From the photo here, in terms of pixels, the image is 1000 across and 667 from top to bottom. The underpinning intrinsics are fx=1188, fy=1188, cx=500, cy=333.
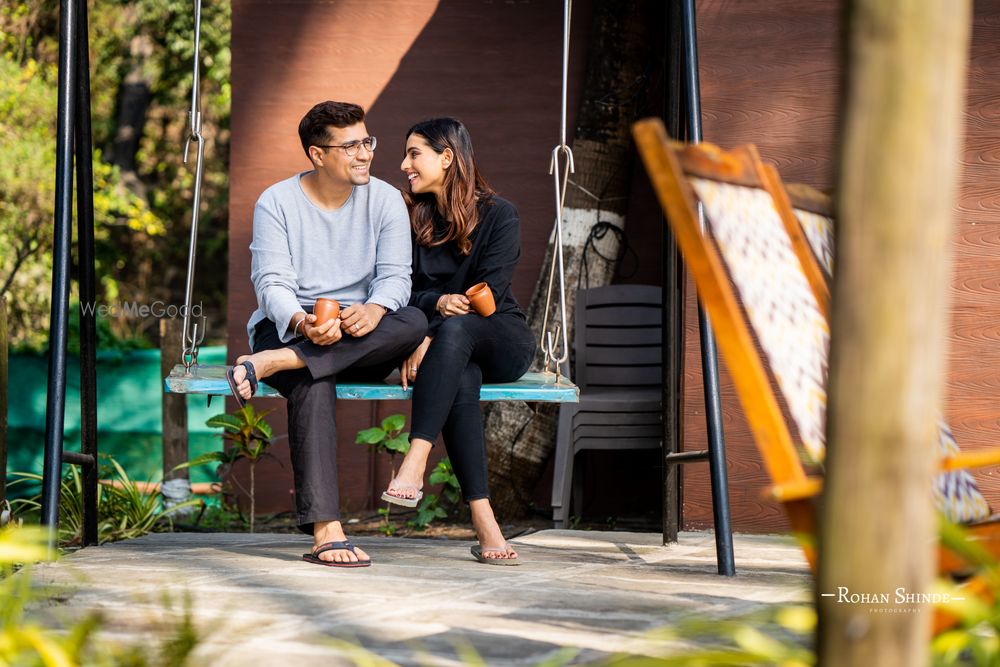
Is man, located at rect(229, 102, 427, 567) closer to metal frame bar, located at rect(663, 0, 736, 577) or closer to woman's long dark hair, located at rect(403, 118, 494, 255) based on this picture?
woman's long dark hair, located at rect(403, 118, 494, 255)

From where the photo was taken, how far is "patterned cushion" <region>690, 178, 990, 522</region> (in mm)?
1706

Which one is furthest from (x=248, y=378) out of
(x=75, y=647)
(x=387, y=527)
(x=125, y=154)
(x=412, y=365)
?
(x=125, y=154)

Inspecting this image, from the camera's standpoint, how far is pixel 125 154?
10.7m

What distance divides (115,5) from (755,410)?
9.57m

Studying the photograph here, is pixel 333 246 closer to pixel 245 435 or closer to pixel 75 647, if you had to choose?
pixel 245 435

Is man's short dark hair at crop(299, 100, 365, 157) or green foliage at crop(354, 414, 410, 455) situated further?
green foliage at crop(354, 414, 410, 455)

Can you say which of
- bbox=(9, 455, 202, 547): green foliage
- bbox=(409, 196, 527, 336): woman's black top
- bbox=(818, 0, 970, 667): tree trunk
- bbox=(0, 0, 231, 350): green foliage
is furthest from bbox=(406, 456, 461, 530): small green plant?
bbox=(0, 0, 231, 350): green foliage

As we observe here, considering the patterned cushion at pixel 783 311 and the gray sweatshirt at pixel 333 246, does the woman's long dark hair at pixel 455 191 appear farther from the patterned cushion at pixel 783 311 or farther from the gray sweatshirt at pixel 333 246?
the patterned cushion at pixel 783 311

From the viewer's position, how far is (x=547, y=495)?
485 centimetres

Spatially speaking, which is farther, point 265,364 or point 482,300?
point 482,300

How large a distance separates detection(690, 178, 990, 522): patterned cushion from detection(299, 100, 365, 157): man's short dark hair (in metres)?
1.55

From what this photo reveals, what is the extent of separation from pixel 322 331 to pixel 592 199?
2116 mm

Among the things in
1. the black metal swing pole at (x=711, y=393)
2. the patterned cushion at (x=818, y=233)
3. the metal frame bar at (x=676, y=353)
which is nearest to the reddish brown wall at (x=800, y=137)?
the metal frame bar at (x=676, y=353)

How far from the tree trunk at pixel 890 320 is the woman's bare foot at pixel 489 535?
6.10ft
